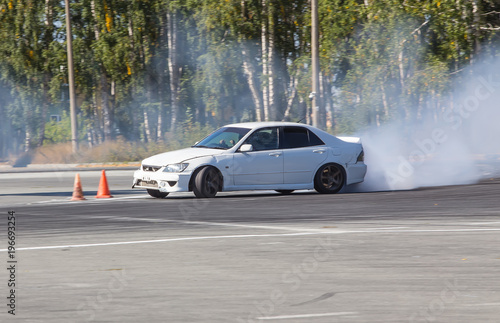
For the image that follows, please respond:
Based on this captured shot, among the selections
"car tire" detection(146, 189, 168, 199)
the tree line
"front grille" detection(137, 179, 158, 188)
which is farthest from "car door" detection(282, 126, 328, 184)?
the tree line

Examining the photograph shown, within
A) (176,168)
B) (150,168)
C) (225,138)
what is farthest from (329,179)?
(150,168)

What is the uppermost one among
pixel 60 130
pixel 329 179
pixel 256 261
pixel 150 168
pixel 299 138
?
pixel 60 130

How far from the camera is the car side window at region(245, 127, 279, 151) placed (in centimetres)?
1484

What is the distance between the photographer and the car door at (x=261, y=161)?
14.4 metres

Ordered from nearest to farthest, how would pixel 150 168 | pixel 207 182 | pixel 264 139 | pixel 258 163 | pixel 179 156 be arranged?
pixel 207 182 < pixel 179 156 < pixel 150 168 < pixel 258 163 < pixel 264 139

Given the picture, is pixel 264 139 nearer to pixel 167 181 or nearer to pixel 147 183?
pixel 167 181

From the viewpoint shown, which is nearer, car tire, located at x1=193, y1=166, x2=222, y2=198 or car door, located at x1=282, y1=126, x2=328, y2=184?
car tire, located at x1=193, y1=166, x2=222, y2=198

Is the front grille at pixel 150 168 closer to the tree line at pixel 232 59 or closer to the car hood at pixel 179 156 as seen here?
the car hood at pixel 179 156

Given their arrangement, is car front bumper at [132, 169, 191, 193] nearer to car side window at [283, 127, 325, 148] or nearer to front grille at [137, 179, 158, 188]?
front grille at [137, 179, 158, 188]

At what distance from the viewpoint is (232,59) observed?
40250mm

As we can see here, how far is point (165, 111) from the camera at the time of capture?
1753 inches

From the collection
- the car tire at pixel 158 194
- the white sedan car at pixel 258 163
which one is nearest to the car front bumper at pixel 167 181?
the white sedan car at pixel 258 163

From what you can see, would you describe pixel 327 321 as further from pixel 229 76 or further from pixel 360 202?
pixel 229 76

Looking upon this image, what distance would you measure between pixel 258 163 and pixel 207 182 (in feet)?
3.60
